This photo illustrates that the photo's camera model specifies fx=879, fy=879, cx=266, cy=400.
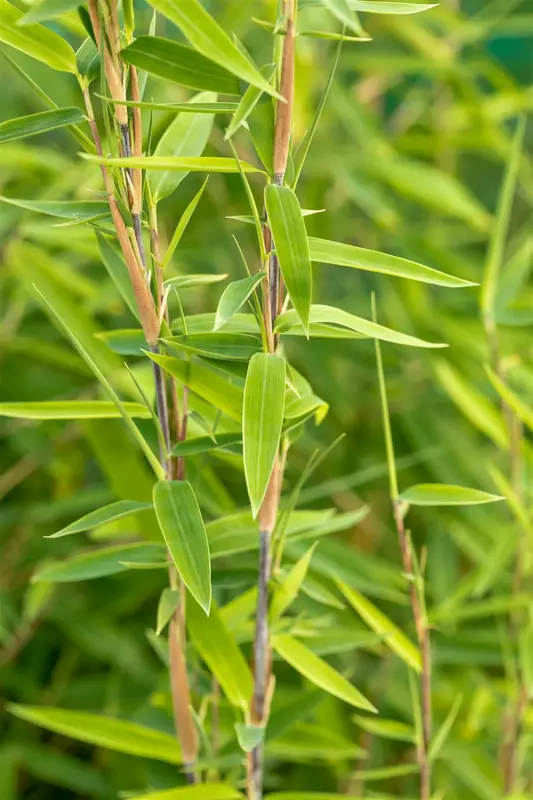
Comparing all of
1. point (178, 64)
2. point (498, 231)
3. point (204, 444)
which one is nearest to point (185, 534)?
point (204, 444)

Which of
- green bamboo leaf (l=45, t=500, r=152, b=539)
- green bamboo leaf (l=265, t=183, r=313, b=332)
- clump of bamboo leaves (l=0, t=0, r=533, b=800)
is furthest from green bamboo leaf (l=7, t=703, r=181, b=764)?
green bamboo leaf (l=265, t=183, r=313, b=332)

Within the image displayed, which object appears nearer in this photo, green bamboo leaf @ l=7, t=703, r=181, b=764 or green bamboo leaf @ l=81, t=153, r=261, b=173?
green bamboo leaf @ l=81, t=153, r=261, b=173

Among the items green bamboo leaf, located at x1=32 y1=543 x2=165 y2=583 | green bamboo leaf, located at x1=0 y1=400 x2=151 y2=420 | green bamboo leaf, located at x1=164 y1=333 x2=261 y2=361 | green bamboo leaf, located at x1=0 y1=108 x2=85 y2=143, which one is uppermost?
green bamboo leaf, located at x1=0 y1=108 x2=85 y2=143

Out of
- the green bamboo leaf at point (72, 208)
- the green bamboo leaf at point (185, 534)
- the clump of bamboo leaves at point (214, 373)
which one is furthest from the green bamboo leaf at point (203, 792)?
the green bamboo leaf at point (72, 208)

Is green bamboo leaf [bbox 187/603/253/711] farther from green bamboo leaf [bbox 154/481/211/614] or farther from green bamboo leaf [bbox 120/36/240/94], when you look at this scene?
green bamboo leaf [bbox 120/36/240/94]

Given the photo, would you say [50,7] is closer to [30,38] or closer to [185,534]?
A: [30,38]

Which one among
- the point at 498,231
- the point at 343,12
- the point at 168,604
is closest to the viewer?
the point at 343,12

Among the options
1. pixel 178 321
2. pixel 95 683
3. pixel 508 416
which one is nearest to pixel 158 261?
pixel 178 321
